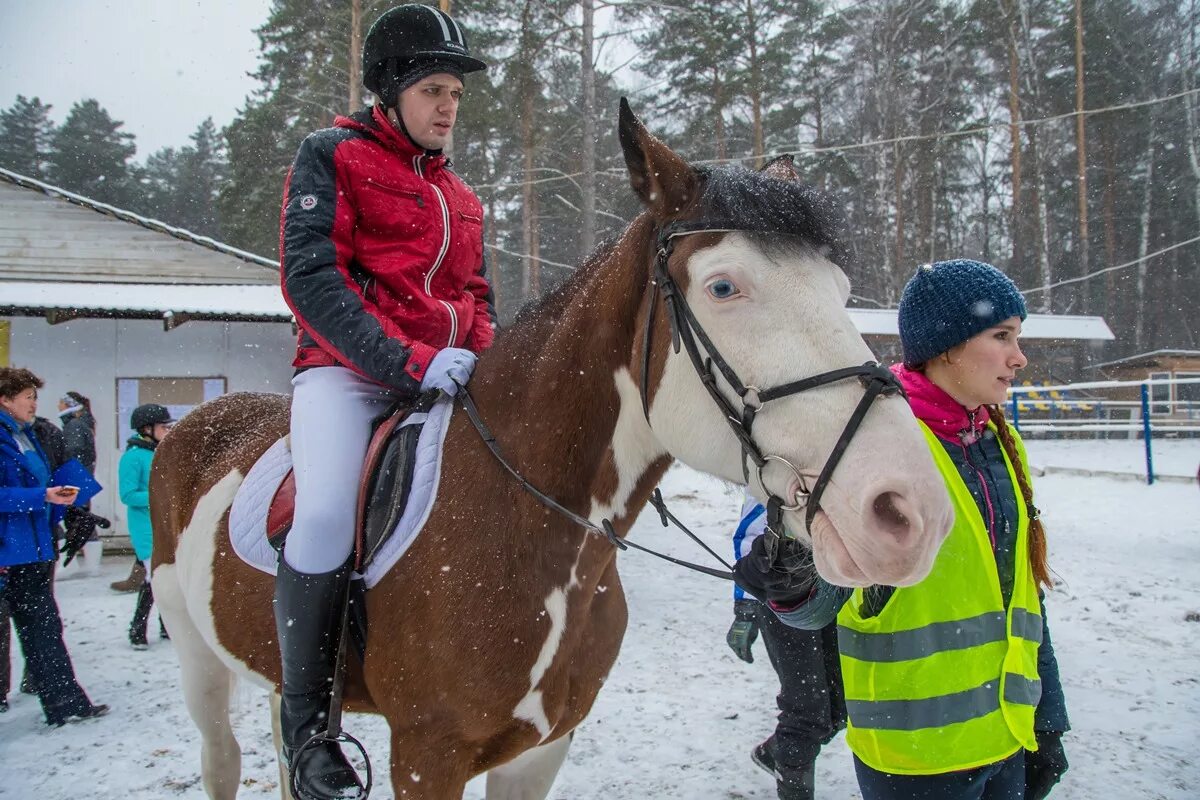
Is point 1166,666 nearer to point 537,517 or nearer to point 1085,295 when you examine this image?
point 537,517

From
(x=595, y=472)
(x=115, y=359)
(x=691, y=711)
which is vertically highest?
(x=115, y=359)

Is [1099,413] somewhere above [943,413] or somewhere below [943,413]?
below

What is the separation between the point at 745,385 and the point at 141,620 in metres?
6.43

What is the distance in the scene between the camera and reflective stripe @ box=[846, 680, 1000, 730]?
1725 mm

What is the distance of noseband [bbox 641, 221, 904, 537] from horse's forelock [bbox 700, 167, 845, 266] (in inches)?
1.4

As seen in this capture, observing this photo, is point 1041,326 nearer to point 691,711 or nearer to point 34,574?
point 691,711

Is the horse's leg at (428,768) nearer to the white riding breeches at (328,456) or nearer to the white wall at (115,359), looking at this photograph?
the white riding breeches at (328,456)

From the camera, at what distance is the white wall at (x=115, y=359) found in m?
9.86

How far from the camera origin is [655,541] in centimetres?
915

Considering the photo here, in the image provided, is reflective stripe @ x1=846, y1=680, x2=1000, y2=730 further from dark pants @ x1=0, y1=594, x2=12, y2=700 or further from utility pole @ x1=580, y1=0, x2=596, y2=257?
utility pole @ x1=580, y1=0, x2=596, y2=257

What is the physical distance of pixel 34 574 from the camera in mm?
4762

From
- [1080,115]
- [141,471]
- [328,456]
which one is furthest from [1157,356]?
[328,456]

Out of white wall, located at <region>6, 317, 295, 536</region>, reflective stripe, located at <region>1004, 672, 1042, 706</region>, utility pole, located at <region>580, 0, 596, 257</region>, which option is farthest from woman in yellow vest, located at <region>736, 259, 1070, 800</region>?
utility pole, located at <region>580, 0, 596, 257</region>

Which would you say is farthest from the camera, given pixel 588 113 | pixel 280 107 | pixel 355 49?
pixel 280 107
